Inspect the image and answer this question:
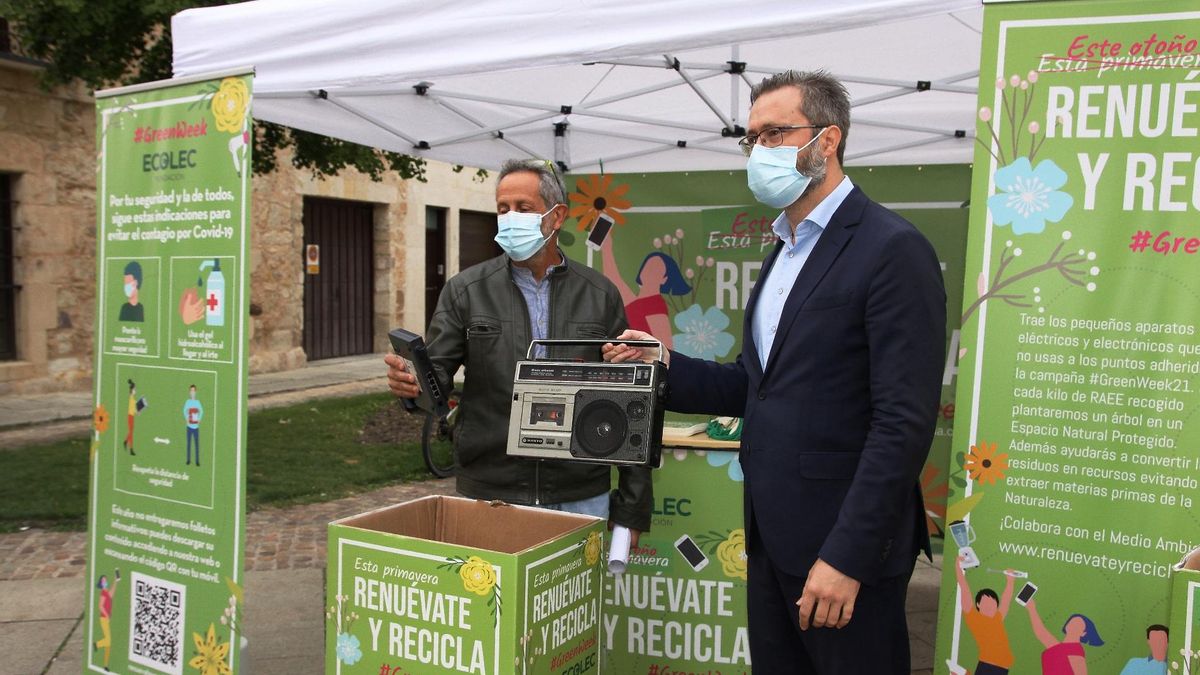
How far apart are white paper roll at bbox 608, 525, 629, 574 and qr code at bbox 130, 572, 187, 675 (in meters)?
1.43

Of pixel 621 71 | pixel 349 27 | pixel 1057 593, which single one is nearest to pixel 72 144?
pixel 621 71

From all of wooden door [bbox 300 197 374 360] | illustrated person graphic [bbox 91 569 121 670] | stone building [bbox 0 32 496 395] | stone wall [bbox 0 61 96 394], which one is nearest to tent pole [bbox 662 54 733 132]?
illustrated person graphic [bbox 91 569 121 670]

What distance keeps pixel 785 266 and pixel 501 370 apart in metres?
1.00

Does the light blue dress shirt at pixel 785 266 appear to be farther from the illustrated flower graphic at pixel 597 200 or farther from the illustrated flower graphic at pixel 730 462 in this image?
the illustrated flower graphic at pixel 597 200

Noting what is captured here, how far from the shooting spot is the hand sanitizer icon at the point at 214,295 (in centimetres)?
295

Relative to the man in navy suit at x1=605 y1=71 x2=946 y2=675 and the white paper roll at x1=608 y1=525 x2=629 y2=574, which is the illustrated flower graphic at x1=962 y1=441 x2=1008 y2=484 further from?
the white paper roll at x1=608 y1=525 x2=629 y2=574

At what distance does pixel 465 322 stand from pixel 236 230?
2.62 feet

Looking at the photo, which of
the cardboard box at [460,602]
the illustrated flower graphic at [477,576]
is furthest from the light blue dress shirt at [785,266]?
the illustrated flower graphic at [477,576]

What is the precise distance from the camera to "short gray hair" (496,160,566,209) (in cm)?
285

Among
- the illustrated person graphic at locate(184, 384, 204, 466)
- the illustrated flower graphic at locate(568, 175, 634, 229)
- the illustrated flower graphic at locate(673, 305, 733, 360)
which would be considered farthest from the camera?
the illustrated flower graphic at locate(568, 175, 634, 229)

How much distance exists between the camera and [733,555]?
342 cm

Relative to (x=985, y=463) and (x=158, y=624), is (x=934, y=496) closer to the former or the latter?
(x=985, y=463)

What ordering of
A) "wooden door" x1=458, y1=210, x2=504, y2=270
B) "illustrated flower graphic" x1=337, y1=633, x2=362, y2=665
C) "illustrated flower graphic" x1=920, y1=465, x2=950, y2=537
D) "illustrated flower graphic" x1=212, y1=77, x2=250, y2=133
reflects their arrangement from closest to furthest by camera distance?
"illustrated flower graphic" x1=337, y1=633, x2=362, y2=665, "illustrated flower graphic" x1=212, y1=77, x2=250, y2=133, "illustrated flower graphic" x1=920, y1=465, x2=950, y2=537, "wooden door" x1=458, y1=210, x2=504, y2=270

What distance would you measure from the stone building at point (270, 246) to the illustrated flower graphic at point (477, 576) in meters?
4.79
